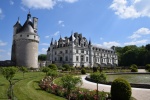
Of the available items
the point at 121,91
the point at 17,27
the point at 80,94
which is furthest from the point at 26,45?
the point at 121,91

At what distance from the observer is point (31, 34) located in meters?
39.3

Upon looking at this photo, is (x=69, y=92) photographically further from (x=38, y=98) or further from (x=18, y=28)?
(x=18, y=28)

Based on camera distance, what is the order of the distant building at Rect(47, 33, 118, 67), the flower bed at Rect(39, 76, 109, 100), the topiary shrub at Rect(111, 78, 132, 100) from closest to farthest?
the topiary shrub at Rect(111, 78, 132, 100), the flower bed at Rect(39, 76, 109, 100), the distant building at Rect(47, 33, 118, 67)

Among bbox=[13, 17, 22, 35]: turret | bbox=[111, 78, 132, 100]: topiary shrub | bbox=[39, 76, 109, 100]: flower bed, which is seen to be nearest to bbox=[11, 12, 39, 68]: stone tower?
bbox=[13, 17, 22, 35]: turret

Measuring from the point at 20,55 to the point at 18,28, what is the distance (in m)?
7.14

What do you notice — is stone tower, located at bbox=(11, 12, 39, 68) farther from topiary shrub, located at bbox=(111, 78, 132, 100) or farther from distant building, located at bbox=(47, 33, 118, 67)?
topiary shrub, located at bbox=(111, 78, 132, 100)

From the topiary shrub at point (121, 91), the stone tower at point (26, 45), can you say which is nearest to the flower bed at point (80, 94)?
the topiary shrub at point (121, 91)

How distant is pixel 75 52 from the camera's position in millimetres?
60000

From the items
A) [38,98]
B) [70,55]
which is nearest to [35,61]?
[70,55]

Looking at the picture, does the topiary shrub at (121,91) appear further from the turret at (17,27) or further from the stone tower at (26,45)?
the turret at (17,27)

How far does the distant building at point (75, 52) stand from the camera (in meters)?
59.4

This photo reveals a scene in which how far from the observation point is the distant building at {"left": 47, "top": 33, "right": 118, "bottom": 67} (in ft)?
195

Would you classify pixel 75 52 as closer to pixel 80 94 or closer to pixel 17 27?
pixel 17 27

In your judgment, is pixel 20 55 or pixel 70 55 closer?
pixel 20 55
